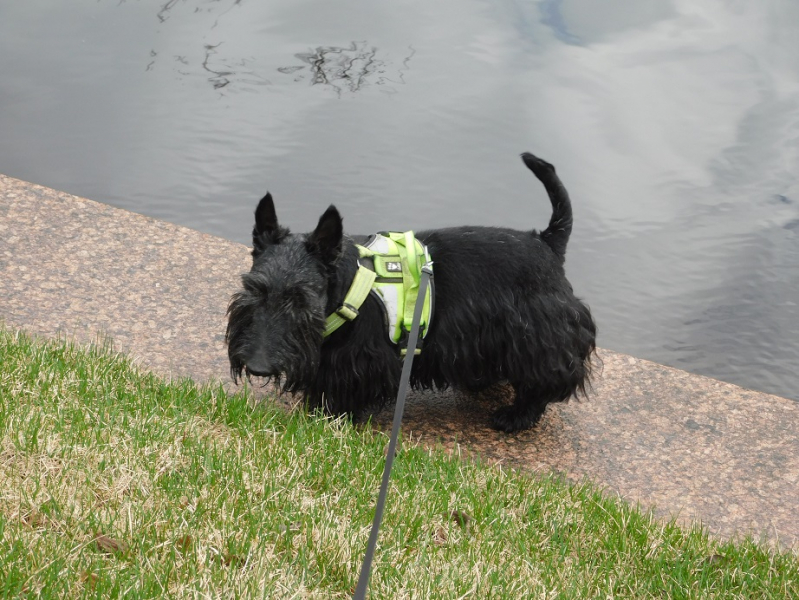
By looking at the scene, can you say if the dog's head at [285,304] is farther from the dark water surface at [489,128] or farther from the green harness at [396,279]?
the dark water surface at [489,128]

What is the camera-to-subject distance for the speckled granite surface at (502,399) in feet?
13.8

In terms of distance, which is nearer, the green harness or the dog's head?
the dog's head

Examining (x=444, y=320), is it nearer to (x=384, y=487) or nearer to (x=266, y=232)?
(x=266, y=232)

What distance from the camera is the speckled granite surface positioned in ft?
13.8

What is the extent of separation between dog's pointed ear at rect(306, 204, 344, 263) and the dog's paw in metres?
1.22

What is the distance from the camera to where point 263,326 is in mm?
3859

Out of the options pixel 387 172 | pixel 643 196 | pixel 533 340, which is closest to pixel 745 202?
pixel 643 196

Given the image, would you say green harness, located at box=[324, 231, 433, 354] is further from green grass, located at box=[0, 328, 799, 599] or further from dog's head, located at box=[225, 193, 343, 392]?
green grass, located at box=[0, 328, 799, 599]

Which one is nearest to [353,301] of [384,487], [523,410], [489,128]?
[523,410]

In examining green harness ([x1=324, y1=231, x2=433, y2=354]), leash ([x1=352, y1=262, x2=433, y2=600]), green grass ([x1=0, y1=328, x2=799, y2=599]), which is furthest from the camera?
green harness ([x1=324, y1=231, x2=433, y2=354])

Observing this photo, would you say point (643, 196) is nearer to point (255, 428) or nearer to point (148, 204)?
point (148, 204)

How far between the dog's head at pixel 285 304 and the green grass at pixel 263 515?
0.24 m

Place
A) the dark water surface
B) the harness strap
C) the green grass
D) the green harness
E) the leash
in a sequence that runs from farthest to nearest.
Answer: the dark water surface < the green harness < the harness strap < the green grass < the leash

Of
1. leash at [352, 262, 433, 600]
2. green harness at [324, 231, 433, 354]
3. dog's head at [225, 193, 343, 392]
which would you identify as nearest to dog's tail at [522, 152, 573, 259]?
green harness at [324, 231, 433, 354]
